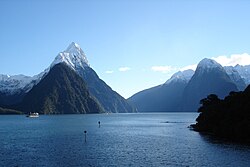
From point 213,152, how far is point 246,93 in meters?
43.1

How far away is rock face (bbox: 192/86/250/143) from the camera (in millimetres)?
97812

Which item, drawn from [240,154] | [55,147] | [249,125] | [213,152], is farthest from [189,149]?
[55,147]

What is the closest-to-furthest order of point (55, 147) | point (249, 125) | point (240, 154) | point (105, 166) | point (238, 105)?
point (105, 166) < point (240, 154) < point (55, 147) < point (249, 125) < point (238, 105)

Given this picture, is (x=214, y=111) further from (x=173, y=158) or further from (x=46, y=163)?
(x=46, y=163)

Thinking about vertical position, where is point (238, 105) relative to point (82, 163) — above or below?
above

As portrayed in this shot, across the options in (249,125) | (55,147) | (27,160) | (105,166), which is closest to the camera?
(105,166)

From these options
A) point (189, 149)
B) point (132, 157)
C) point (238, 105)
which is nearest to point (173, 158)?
point (132, 157)

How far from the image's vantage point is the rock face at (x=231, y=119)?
321ft

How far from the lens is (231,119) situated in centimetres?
10712

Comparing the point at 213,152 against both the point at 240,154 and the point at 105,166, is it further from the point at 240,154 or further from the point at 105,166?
the point at 105,166

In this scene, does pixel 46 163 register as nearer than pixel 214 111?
Yes

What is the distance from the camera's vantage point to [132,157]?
2734 inches

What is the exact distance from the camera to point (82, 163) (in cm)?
6309

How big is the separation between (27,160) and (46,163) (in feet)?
16.2
